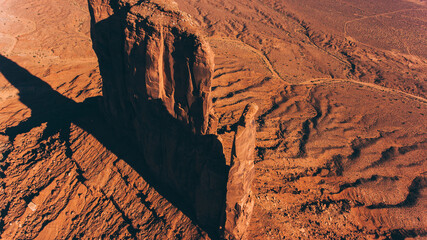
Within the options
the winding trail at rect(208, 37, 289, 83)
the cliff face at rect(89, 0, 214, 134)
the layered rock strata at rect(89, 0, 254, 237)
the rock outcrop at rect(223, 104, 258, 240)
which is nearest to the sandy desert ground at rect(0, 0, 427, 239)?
the winding trail at rect(208, 37, 289, 83)

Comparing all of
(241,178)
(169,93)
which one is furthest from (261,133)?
(169,93)

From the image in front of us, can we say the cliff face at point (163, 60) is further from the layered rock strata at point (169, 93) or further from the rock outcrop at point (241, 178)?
the rock outcrop at point (241, 178)

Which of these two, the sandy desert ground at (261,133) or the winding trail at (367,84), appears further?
the winding trail at (367,84)

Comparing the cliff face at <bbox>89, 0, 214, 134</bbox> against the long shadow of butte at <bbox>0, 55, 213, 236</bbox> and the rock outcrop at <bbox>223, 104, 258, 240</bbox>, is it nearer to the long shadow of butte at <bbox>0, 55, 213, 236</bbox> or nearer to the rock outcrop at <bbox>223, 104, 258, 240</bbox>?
the rock outcrop at <bbox>223, 104, 258, 240</bbox>

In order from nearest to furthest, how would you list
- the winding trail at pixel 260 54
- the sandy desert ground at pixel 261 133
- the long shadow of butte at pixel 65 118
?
the sandy desert ground at pixel 261 133 < the long shadow of butte at pixel 65 118 < the winding trail at pixel 260 54

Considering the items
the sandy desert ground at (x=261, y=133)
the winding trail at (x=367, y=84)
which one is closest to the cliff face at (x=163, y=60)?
the sandy desert ground at (x=261, y=133)

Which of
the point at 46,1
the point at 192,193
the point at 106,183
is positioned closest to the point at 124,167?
the point at 106,183

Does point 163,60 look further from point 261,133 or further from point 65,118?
point 261,133
